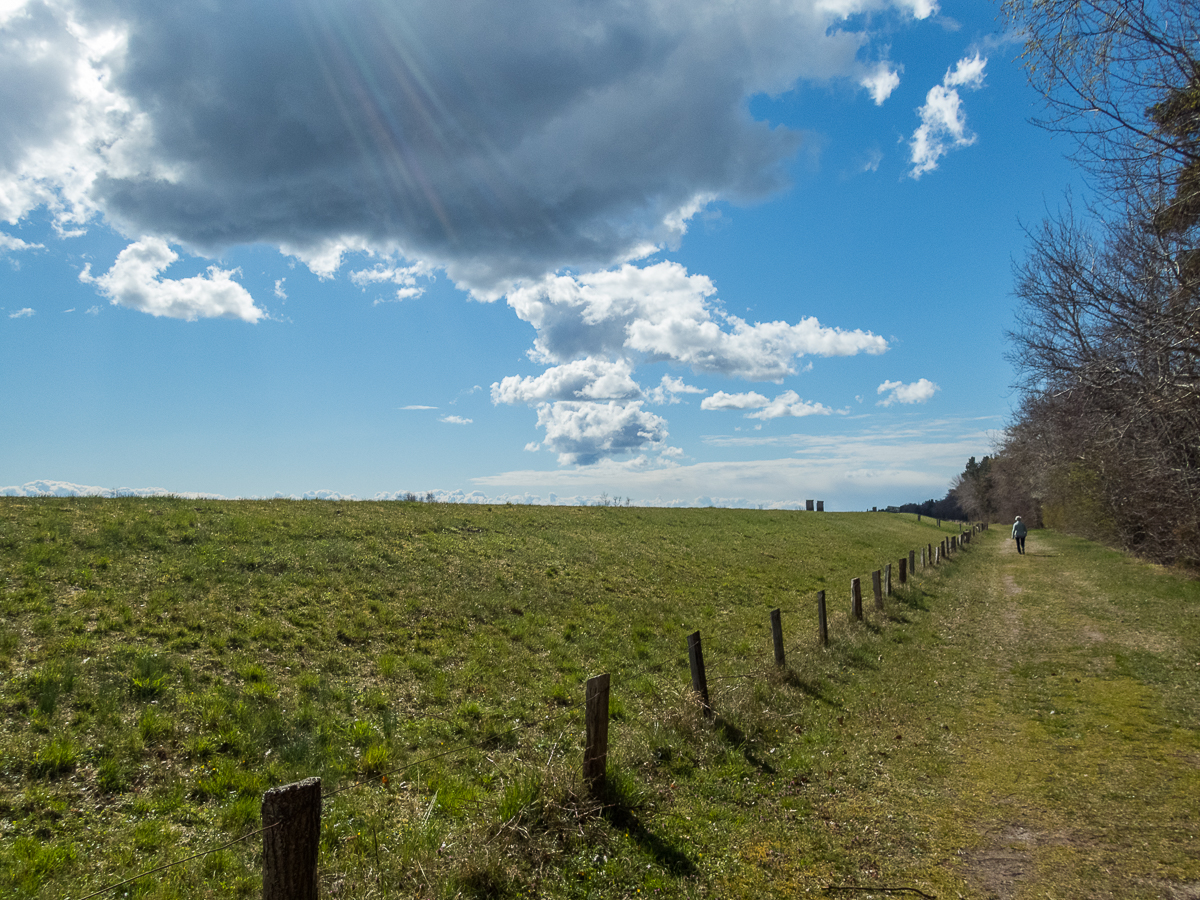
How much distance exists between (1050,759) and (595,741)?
22.8 ft

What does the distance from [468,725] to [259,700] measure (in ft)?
10.8

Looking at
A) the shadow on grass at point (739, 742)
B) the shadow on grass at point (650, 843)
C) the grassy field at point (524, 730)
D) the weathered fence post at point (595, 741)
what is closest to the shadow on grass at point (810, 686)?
the grassy field at point (524, 730)

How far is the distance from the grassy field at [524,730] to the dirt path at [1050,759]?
0.05m

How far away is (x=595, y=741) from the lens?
6910mm

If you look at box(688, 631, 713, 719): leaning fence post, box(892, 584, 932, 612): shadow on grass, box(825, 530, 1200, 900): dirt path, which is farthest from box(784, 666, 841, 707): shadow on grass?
box(892, 584, 932, 612): shadow on grass

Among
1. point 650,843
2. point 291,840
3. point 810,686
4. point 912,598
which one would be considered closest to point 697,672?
point 650,843

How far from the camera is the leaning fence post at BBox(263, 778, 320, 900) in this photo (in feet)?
13.0

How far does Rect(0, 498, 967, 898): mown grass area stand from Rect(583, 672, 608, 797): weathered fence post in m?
0.26

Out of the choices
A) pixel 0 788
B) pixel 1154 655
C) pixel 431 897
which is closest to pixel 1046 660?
pixel 1154 655

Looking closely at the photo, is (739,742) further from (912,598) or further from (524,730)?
(912,598)

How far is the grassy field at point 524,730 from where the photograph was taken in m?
5.91

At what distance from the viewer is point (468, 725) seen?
953 cm

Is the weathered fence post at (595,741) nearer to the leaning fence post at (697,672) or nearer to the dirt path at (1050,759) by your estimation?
the leaning fence post at (697,672)

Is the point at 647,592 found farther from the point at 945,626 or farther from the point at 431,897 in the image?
the point at 431,897
